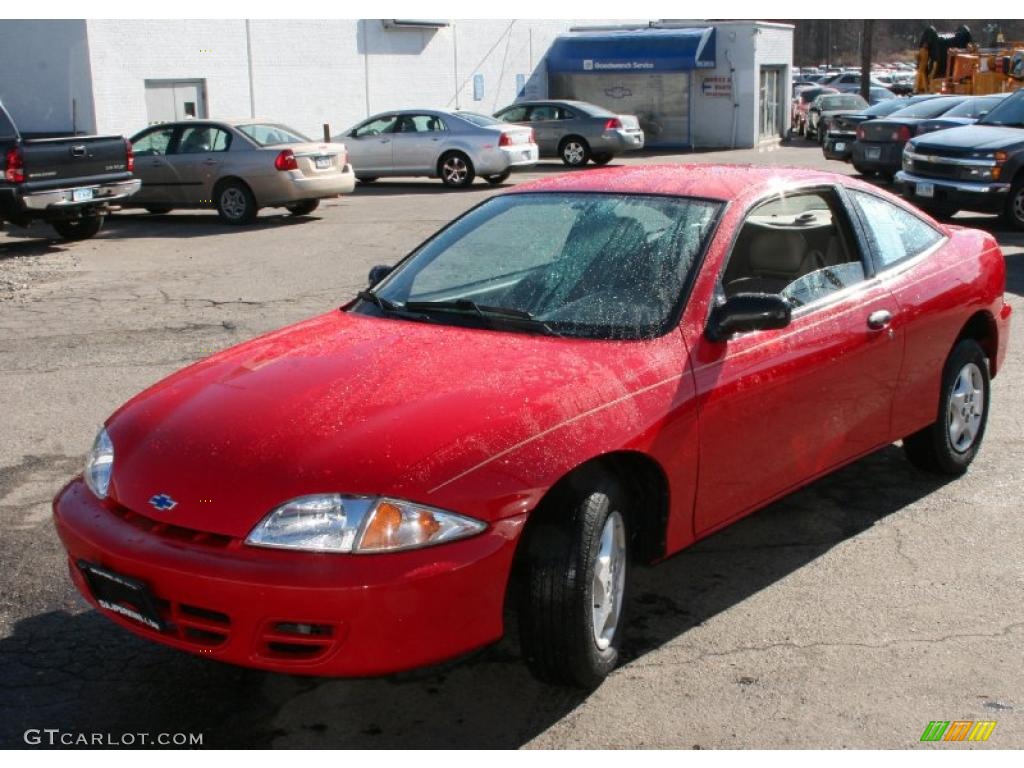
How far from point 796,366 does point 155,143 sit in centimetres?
1540

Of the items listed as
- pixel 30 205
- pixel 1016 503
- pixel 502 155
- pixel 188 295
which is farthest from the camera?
pixel 502 155

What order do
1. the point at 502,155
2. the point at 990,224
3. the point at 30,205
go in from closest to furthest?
1. the point at 30,205
2. the point at 990,224
3. the point at 502,155

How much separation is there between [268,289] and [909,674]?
865 cm

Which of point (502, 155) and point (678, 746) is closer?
point (678, 746)

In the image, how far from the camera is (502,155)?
882 inches

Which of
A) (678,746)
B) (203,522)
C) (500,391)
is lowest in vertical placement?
(678,746)

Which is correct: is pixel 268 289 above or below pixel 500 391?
below

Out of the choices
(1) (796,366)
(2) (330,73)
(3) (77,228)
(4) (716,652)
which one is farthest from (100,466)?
(2) (330,73)

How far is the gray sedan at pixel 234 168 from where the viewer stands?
57.1 ft

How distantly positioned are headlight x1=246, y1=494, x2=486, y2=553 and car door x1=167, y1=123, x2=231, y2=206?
15.0 m

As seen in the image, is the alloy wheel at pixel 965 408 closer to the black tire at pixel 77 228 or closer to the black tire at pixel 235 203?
the black tire at pixel 77 228

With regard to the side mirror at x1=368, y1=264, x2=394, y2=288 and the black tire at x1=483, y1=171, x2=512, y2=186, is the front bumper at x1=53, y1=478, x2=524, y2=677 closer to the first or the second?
the side mirror at x1=368, y1=264, x2=394, y2=288

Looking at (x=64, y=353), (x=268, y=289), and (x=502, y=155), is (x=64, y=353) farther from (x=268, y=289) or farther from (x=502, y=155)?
(x=502, y=155)

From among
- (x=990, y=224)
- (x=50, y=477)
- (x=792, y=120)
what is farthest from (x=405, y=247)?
(x=792, y=120)
